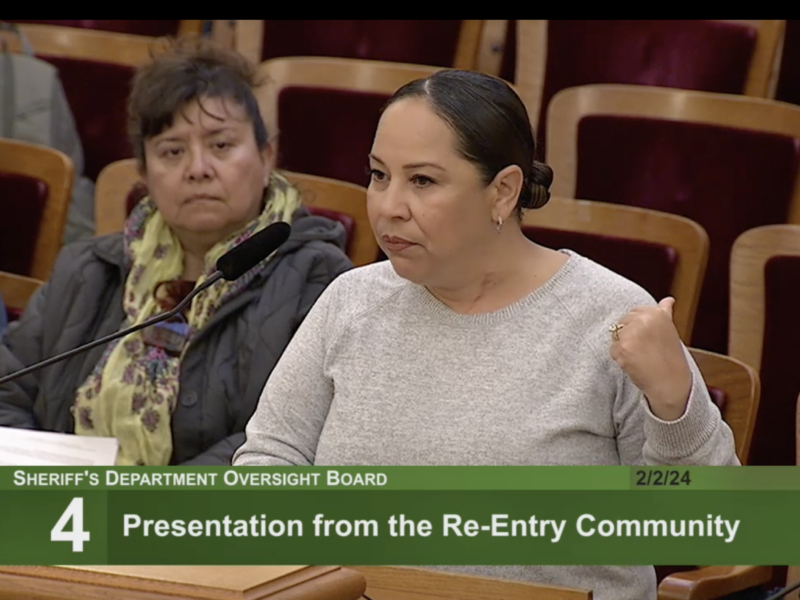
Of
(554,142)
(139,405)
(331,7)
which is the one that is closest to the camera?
(139,405)

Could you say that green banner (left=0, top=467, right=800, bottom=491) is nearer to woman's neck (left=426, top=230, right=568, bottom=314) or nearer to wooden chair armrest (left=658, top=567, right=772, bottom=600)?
woman's neck (left=426, top=230, right=568, bottom=314)

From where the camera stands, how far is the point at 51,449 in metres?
1.19

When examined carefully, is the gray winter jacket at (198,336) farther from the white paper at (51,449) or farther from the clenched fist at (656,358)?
the clenched fist at (656,358)

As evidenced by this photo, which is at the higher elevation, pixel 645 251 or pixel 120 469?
pixel 645 251

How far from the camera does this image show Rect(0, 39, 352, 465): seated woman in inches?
54.3

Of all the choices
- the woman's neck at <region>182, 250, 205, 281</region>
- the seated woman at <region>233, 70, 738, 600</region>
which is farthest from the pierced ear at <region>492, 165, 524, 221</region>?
the woman's neck at <region>182, 250, 205, 281</region>

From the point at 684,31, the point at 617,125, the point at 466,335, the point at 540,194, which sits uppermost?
the point at 684,31

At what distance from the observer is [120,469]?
784mm

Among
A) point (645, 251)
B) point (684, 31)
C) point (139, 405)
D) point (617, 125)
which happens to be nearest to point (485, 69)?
point (684, 31)

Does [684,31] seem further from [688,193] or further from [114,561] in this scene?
[114,561]

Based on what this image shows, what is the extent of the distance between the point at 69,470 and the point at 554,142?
1.25 m

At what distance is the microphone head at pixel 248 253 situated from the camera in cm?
94

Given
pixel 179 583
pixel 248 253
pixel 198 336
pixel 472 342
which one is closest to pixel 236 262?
pixel 248 253

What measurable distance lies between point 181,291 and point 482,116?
1.78 ft
